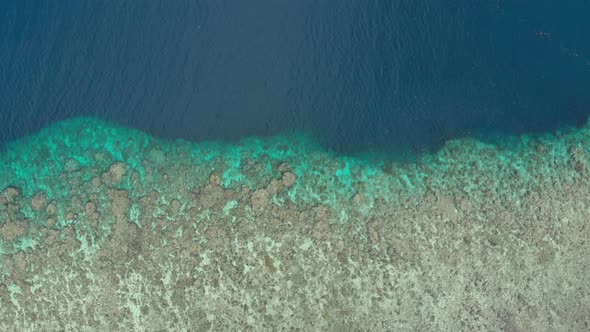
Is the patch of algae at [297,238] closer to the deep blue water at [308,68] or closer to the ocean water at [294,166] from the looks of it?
the ocean water at [294,166]

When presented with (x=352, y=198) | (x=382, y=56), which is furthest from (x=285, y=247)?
(x=382, y=56)

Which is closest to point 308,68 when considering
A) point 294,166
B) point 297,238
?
point 294,166

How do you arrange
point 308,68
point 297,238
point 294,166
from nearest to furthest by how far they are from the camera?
1. point 297,238
2. point 294,166
3. point 308,68

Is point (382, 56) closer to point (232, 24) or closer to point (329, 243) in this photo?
point (232, 24)

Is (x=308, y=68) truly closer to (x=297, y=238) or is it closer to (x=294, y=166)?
(x=294, y=166)

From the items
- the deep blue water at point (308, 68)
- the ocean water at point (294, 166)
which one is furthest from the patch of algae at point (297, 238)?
the deep blue water at point (308, 68)

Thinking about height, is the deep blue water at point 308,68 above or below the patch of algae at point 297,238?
above
